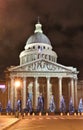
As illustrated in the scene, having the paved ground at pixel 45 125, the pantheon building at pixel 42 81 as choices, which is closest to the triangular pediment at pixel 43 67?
the pantheon building at pixel 42 81

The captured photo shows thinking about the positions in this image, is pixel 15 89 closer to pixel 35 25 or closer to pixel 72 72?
pixel 72 72

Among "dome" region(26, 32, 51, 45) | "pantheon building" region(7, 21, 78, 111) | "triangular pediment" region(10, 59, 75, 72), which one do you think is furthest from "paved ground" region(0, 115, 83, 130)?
"dome" region(26, 32, 51, 45)

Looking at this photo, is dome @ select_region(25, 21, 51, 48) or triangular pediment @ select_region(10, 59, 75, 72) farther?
dome @ select_region(25, 21, 51, 48)

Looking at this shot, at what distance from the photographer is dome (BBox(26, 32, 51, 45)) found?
13295cm

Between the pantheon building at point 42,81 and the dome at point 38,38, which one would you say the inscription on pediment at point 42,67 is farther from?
the dome at point 38,38

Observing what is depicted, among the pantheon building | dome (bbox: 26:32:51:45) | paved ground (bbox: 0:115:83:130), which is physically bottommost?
paved ground (bbox: 0:115:83:130)

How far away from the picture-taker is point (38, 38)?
134m

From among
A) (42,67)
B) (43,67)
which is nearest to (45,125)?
(42,67)

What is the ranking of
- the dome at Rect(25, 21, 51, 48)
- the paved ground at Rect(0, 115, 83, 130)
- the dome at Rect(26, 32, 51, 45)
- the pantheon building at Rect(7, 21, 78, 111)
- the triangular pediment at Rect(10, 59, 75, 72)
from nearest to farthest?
1. the paved ground at Rect(0, 115, 83, 130)
2. the pantheon building at Rect(7, 21, 78, 111)
3. the triangular pediment at Rect(10, 59, 75, 72)
4. the dome at Rect(26, 32, 51, 45)
5. the dome at Rect(25, 21, 51, 48)

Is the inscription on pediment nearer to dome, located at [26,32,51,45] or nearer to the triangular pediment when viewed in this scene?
the triangular pediment

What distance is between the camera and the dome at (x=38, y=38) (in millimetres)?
132950

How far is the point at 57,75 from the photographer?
10350cm

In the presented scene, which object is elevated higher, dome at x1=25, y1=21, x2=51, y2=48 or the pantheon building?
dome at x1=25, y1=21, x2=51, y2=48

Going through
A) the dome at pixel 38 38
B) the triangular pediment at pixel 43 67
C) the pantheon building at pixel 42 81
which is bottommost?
the pantheon building at pixel 42 81
